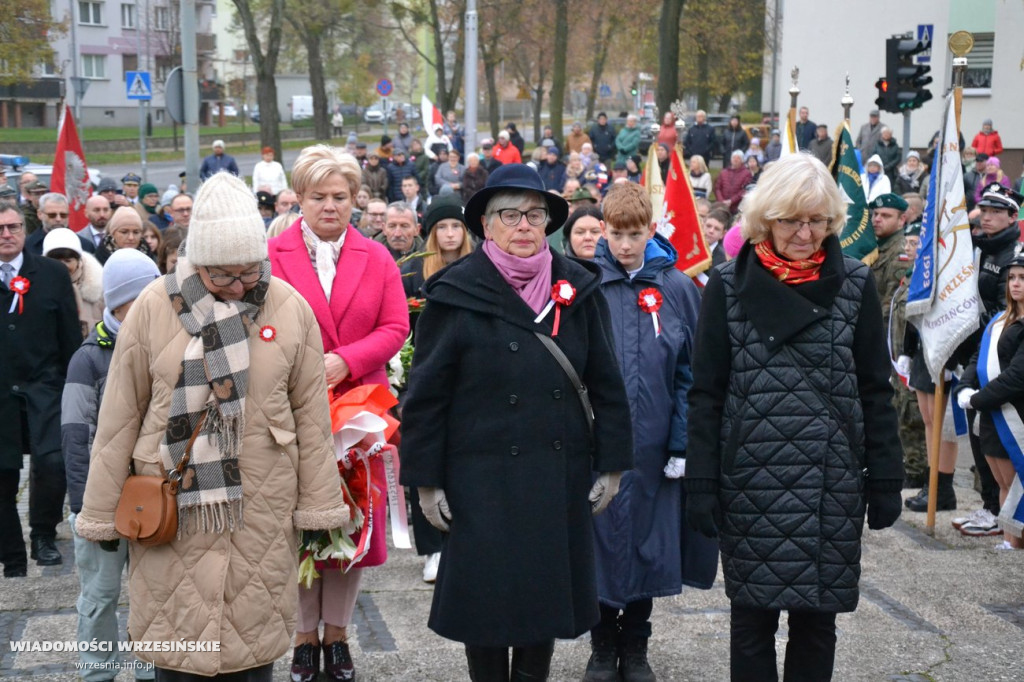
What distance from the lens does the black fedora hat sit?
14.6 ft

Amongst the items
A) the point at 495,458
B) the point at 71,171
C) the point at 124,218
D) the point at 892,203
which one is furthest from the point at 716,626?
the point at 71,171

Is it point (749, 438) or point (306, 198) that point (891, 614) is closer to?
point (749, 438)

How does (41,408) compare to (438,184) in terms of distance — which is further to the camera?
(438,184)

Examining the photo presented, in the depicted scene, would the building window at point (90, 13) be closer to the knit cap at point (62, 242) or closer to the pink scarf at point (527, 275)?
the knit cap at point (62, 242)

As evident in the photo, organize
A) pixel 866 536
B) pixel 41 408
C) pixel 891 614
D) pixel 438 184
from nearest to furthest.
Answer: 1. pixel 891 614
2. pixel 41 408
3. pixel 866 536
4. pixel 438 184

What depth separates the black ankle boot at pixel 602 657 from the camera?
5352mm

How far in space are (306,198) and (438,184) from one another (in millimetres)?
18611

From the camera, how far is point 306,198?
218 inches

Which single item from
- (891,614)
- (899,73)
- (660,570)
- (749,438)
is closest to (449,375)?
(749,438)

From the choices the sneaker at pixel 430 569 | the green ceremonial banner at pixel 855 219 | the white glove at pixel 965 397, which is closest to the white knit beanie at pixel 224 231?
the sneaker at pixel 430 569

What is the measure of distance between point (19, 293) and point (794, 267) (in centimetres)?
454

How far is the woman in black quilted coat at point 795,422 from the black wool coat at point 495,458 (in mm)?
503

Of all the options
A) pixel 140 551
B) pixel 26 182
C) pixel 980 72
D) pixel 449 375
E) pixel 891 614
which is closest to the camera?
pixel 140 551

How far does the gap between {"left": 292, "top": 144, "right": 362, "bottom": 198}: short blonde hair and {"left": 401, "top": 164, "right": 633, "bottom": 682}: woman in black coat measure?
1214 millimetres
